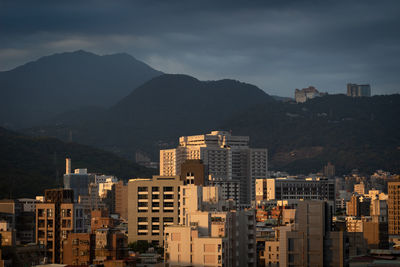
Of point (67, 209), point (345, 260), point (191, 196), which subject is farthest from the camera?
point (191, 196)

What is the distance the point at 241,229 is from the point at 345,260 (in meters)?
17.7

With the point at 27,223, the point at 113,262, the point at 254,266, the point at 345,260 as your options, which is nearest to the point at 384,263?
the point at 345,260

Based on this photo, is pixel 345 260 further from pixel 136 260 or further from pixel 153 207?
pixel 153 207

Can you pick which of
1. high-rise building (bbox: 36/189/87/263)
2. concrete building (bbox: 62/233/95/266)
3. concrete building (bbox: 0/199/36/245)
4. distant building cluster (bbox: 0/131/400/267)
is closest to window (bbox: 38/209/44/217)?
high-rise building (bbox: 36/189/87/263)

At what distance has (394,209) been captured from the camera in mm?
143750

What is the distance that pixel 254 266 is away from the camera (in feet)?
267

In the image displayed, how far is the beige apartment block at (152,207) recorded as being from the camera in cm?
12225

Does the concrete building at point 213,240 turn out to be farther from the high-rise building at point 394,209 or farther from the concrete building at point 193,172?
the high-rise building at point 394,209

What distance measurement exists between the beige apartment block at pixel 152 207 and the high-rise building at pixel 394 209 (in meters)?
36.8

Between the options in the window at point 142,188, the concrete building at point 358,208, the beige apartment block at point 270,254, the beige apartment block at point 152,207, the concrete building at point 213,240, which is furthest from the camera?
the concrete building at point 358,208

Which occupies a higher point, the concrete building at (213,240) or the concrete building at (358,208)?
the concrete building at (358,208)

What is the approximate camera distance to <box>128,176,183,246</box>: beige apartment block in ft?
401

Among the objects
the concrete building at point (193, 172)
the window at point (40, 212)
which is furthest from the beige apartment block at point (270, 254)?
the concrete building at point (193, 172)

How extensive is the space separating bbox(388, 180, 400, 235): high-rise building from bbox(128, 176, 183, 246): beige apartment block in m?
36.8
